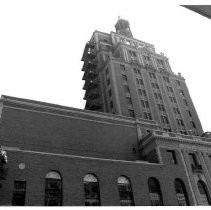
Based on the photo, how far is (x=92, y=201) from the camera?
32.1m

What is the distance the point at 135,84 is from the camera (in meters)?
65.8

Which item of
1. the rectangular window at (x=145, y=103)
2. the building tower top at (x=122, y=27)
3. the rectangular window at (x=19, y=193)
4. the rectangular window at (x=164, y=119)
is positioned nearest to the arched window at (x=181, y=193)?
the rectangular window at (x=19, y=193)

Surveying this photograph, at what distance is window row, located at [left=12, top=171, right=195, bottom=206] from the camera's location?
94.0 ft

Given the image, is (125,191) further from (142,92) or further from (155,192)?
(142,92)

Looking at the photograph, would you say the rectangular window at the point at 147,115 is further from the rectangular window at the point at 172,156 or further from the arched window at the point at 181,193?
the arched window at the point at 181,193

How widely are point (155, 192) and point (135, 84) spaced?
33691 millimetres

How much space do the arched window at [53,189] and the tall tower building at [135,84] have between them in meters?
28.1

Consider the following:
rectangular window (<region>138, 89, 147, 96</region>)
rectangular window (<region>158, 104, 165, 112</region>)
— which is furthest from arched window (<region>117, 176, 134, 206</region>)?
rectangular window (<region>138, 89, 147, 96</region>)

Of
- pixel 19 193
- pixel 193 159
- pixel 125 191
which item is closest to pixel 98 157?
pixel 125 191

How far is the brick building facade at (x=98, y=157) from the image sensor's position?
3016cm

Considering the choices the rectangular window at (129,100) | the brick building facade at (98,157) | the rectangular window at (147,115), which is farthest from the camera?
the rectangular window at (129,100)

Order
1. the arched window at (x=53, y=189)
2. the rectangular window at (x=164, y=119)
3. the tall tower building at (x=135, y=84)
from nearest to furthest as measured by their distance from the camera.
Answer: the arched window at (x=53, y=189)
the tall tower building at (x=135, y=84)
the rectangular window at (x=164, y=119)

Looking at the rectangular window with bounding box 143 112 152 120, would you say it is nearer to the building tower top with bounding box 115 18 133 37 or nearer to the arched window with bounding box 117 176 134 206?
the arched window with bounding box 117 176 134 206

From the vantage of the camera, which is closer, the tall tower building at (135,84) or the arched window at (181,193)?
the arched window at (181,193)
